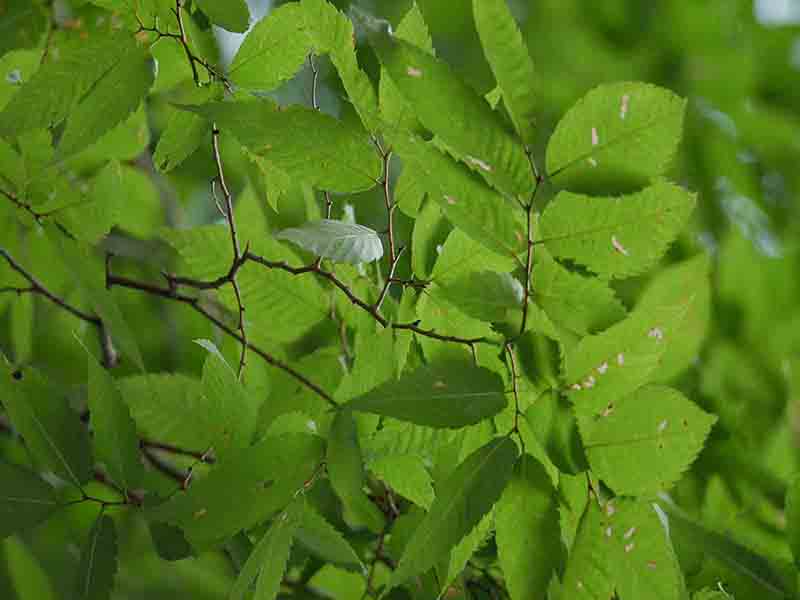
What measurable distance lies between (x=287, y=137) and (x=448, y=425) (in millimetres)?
148

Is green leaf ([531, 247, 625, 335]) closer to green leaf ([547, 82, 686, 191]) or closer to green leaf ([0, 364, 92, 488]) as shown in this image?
green leaf ([547, 82, 686, 191])

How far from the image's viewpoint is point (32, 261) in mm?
687

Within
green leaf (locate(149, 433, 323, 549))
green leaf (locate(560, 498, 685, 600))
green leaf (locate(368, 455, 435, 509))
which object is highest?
green leaf (locate(149, 433, 323, 549))

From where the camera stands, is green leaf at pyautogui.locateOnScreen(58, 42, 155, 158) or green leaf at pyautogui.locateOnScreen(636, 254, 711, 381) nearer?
green leaf at pyautogui.locateOnScreen(58, 42, 155, 158)

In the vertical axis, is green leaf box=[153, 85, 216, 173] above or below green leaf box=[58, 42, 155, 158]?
below

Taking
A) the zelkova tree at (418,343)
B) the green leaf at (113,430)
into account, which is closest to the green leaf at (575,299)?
the zelkova tree at (418,343)

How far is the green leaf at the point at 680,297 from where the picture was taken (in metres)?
0.77

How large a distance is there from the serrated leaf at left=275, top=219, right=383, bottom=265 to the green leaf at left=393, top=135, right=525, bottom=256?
0.14 feet

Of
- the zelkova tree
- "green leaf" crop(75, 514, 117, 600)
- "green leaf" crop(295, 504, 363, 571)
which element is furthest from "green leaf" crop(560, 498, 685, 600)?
"green leaf" crop(75, 514, 117, 600)

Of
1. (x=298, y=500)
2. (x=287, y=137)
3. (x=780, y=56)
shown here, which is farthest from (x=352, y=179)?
(x=780, y=56)

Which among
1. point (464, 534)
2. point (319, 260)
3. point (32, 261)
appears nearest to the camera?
point (464, 534)

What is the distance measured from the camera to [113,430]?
48 centimetres

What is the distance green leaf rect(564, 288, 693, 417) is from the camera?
1.67ft

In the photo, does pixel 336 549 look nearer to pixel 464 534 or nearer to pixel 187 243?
pixel 464 534
